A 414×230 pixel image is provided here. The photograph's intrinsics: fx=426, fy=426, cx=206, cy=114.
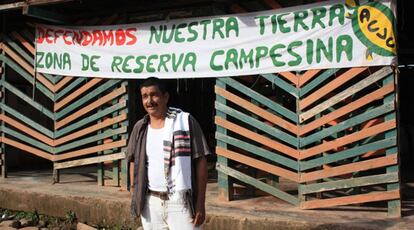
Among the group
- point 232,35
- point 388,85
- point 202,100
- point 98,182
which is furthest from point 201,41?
point 202,100

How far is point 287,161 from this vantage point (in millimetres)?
5301

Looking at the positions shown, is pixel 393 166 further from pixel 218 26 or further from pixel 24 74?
pixel 24 74

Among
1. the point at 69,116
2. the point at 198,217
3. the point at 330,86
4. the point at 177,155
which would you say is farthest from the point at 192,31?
the point at 198,217

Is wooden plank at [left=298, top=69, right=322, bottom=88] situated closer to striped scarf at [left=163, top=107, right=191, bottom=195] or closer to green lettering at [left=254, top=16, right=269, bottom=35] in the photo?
green lettering at [left=254, top=16, right=269, bottom=35]

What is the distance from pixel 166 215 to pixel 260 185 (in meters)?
2.72

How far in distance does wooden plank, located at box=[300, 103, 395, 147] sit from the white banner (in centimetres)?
52

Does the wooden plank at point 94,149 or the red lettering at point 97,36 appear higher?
the red lettering at point 97,36

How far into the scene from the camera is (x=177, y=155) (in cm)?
298

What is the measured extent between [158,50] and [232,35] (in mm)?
1122

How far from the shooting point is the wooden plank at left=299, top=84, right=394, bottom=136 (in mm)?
4793

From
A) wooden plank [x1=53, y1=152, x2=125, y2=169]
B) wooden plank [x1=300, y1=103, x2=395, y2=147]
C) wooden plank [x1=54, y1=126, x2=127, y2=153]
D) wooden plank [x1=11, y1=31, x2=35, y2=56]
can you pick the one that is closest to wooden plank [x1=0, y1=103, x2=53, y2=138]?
wooden plank [x1=54, y1=126, x2=127, y2=153]

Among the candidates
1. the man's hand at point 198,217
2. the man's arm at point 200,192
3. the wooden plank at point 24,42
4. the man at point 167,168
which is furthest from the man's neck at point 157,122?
the wooden plank at point 24,42

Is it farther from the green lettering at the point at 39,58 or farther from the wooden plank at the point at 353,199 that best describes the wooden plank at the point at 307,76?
the green lettering at the point at 39,58

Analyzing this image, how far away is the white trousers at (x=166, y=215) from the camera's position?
2.96 meters
